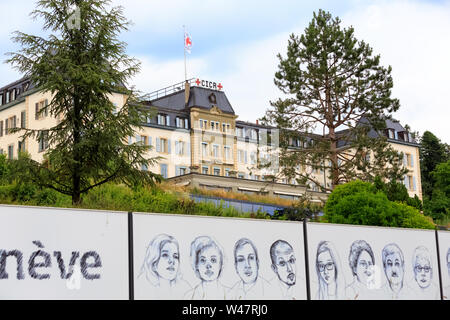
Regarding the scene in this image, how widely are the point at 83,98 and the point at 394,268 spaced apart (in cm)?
1227

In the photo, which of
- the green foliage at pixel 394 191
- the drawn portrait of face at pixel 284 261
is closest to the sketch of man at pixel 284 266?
the drawn portrait of face at pixel 284 261

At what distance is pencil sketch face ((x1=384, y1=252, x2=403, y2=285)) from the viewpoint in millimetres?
14203

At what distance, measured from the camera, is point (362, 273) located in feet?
44.7

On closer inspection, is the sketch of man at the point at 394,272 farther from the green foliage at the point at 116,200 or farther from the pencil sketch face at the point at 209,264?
the green foliage at the point at 116,200

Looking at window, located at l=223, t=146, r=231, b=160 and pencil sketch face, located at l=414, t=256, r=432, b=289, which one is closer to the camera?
pencil sketch face, located at l=414, t=256, r=432, b=289

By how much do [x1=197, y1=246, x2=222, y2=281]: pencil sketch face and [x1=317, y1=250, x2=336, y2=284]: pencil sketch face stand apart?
245 cm

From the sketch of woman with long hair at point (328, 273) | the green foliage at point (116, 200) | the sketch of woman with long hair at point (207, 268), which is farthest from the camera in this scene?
the green foliage at point (116, 200)

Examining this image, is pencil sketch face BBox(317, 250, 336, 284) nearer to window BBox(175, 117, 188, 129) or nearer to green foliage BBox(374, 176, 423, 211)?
green foliage BBox(374, 176, 423, 211)

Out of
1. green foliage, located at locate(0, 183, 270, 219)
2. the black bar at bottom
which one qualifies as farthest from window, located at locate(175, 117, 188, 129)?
the black bar at bottom

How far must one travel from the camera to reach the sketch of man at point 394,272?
14125mm

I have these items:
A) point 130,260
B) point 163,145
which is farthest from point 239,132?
point 130,260
